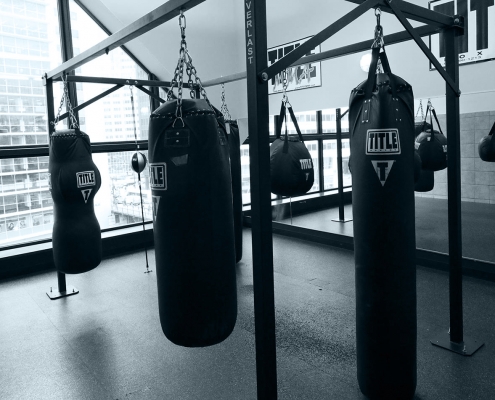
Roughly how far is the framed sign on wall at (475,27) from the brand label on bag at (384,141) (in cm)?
236

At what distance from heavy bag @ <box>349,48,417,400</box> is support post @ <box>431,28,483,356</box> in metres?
0.76

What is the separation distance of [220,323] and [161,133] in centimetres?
72

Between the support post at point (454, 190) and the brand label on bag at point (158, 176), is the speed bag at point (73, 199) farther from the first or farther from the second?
the support post at point (454, 190)

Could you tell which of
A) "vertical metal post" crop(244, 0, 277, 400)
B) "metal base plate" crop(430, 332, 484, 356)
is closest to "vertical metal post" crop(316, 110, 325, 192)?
"metal base plate" crop(430, 332, 484, 356)

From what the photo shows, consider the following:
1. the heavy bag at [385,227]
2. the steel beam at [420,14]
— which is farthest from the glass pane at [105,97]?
the heavy bag at [385,227]

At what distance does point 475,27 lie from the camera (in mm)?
3541

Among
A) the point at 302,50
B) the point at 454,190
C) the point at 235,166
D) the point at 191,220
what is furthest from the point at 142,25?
the point at 235,166

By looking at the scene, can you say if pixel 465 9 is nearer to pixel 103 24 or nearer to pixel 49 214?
pixel 103 24

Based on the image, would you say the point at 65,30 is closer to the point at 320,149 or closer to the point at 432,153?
the point at 320,149

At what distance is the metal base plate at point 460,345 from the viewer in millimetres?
2538

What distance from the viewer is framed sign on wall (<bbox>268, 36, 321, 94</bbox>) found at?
4.90 metres

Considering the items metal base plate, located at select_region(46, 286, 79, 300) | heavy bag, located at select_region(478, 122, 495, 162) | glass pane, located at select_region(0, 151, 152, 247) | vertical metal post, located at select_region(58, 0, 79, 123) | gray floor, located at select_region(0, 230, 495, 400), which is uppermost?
vertical metal post, located at select_region(58, 0, 79, 123)

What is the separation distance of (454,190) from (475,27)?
184cm

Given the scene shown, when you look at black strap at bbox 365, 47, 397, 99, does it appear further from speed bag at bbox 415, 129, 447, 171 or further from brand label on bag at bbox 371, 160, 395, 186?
speed bag at bbox 415, 129, 447, 171
